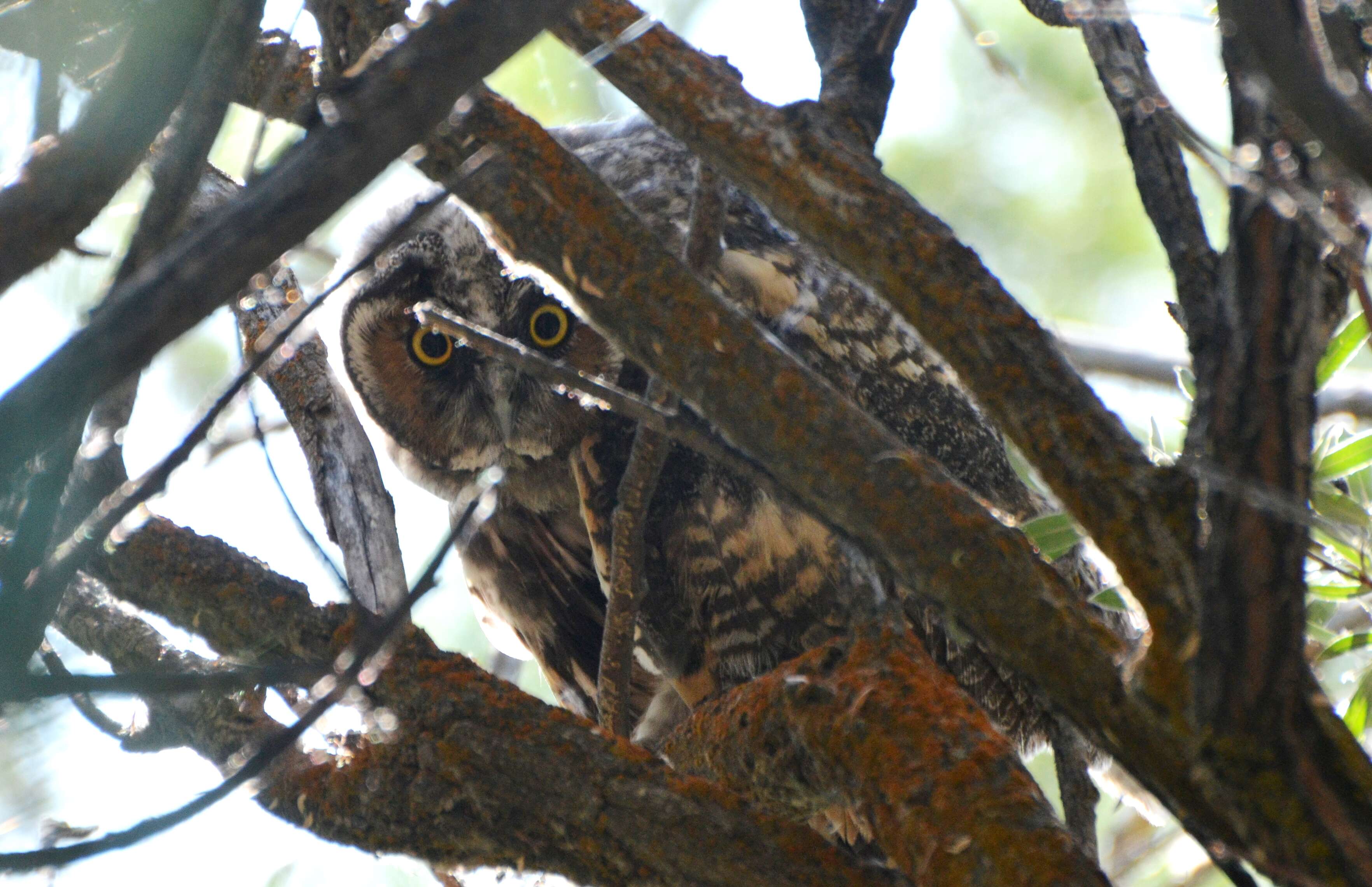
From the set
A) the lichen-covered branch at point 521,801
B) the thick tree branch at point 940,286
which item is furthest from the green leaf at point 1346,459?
the lichen-covered branch at point 521,801

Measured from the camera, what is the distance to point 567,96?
3729 millimetres

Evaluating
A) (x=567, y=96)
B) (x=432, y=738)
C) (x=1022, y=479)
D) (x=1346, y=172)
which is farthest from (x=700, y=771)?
(x=567, y=96)

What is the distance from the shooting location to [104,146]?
802mm

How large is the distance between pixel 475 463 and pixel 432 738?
1.32 metres

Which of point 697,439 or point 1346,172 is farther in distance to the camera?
point 697,439

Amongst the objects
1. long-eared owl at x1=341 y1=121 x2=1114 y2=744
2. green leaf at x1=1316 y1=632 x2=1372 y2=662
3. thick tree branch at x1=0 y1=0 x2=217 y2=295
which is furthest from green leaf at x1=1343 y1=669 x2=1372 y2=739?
thick tree branch at x1=0 y1=0 x2=217 y2=295

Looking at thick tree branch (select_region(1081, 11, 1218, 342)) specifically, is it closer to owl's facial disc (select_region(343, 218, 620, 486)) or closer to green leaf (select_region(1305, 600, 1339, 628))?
green leaf (select_region(1305, 600, 1339, 628))

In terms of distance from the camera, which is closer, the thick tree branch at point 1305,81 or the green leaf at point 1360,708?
the thick tree branch at point 1305,81

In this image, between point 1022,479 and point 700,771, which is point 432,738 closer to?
point 700,771

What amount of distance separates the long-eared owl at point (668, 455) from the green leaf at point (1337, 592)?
0.70 metres

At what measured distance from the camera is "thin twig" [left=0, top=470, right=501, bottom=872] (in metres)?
0.96

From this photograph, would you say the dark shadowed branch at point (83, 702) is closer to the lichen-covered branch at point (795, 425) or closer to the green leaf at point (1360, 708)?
the lichen-covered branch at point (795, 425)

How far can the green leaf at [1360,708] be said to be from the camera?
70.1 inches

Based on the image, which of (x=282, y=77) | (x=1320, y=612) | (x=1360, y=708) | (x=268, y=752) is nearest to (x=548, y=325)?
(x=282, y=77)
